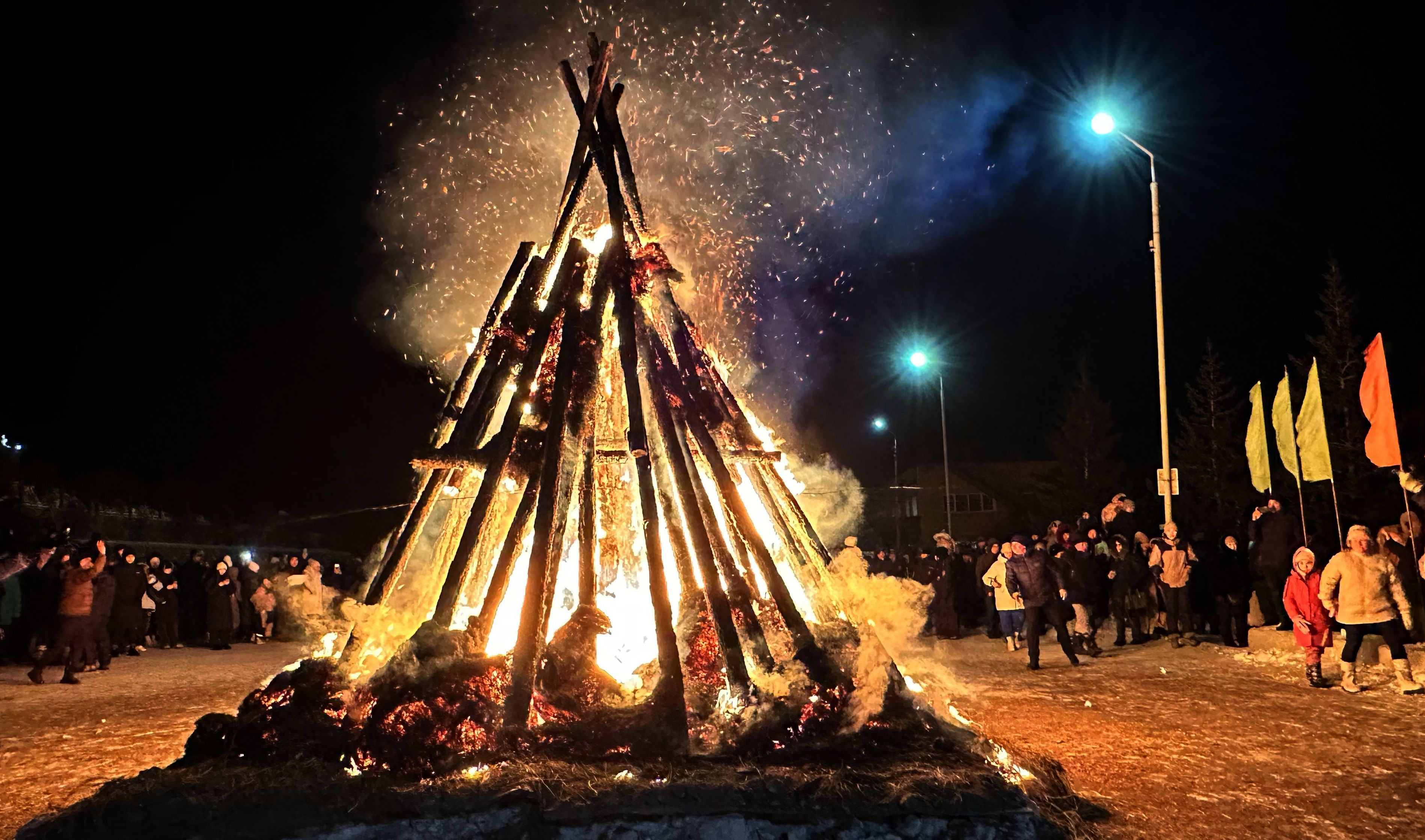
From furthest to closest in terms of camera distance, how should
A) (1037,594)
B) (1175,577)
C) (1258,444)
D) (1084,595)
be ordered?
1. (1258,444)
2. (1084,595)
3. (1175,577)
4. (1037,594)

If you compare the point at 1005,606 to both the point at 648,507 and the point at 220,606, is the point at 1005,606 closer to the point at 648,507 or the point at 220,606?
the point at 648,507

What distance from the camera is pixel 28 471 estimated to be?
2455 centimetres

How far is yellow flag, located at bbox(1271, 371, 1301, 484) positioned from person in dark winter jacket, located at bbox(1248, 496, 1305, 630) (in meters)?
1.35

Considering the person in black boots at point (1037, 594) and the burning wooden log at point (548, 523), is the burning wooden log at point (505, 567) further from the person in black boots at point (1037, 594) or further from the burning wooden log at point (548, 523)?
the person in black boots at point (1037, 594)

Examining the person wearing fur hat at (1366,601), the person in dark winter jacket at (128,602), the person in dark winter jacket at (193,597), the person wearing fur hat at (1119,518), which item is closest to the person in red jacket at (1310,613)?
the person wearing fur hat at (1366,601)

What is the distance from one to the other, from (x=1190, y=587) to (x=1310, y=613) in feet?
13.8

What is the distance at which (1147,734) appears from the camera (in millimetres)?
7711

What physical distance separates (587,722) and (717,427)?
2851 millimetres

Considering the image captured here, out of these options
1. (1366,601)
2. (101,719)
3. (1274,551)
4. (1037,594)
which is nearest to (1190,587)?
(1274,551)

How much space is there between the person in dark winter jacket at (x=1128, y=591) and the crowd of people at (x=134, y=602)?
1141 centimetres

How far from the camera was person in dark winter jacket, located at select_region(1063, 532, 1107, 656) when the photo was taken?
1363 centimetres

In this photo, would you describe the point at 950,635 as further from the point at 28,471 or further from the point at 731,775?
the point at 28,471

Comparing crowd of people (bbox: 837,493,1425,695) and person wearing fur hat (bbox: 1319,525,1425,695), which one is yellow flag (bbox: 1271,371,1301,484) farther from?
person wearing fur hat (bbox: 1319,525,1425,695)

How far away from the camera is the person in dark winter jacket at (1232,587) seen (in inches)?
534
